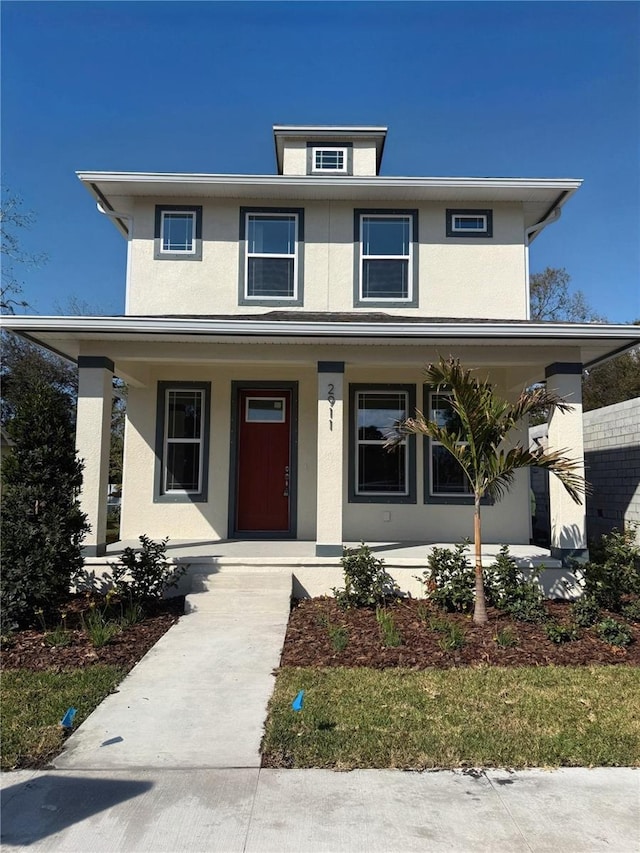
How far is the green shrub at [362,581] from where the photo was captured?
727 cm

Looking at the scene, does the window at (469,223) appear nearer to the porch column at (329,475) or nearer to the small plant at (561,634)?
the porch column at (329,475)

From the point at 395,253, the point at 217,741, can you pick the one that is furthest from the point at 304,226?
the point at 217,741

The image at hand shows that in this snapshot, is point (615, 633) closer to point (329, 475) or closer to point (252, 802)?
point (329, 475)

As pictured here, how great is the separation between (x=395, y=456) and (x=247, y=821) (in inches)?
281

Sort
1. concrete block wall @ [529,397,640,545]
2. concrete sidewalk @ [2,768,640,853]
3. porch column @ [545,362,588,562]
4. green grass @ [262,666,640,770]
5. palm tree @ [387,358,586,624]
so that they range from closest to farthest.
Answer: concrete sidewalk @ [2,768,640,853], green grass @ [262,666,640,770], palm tree @ [387,358,586,624], porch column @ [545,362,588,562], concrete block wall @ [529,397,640,545]

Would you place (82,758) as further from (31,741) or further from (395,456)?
(395,456)

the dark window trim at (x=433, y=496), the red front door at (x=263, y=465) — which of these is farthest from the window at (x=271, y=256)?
the dark window trim at (x=433, y=496)

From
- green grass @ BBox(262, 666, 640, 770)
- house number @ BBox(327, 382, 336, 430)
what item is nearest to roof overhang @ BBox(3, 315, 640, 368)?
house number @ BBox(327, 382, 336, 430)

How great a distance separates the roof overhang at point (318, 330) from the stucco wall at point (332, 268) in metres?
2.11

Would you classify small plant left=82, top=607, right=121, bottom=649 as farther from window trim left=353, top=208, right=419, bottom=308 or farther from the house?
window trim left=353, top=208, right=419, bottom=308

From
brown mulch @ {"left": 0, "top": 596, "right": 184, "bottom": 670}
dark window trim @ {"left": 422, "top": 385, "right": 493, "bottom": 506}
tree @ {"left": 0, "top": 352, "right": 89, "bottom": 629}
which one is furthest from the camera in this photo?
dark window trim @ {"left": 422, "top": 385, "right": 493, "bottom": 506}

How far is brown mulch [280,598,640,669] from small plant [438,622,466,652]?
0.16 feet

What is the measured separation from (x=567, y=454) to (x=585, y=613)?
2.19 meters

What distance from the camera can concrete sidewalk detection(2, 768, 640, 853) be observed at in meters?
2.83
